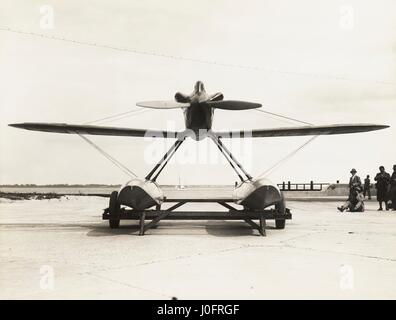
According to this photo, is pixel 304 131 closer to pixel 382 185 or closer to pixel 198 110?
pixel 198 110

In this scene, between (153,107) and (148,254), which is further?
(153,107)

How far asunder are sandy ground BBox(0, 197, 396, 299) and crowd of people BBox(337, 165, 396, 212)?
259 inches

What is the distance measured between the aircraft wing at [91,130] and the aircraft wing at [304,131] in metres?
1.84

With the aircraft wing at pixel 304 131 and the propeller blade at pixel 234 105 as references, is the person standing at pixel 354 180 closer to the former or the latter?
the aircraft wing at pixel 304 131

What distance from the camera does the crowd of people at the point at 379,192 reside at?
16.0 meters

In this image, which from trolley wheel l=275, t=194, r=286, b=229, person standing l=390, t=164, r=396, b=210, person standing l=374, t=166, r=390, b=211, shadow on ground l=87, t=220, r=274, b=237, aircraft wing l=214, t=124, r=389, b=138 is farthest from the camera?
person standing l=374, t=166, r=390, b=211

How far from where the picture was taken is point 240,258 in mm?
6094

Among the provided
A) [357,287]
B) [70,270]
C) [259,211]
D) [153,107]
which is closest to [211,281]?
[357,287]

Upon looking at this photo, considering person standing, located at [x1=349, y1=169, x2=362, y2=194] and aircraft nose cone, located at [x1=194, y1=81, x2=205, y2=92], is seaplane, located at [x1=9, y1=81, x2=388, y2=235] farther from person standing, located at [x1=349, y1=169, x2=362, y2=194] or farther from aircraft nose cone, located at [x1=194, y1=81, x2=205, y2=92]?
person standing, located at [x1=349, y1=169, x2=362, y2=194]

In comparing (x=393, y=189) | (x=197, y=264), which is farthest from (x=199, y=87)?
(x=393, y=189)

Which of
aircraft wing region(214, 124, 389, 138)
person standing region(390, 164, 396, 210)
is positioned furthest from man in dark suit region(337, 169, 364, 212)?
aircraft wing region(214, 124, 389, 138)

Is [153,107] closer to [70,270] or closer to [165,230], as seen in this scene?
[165,230]

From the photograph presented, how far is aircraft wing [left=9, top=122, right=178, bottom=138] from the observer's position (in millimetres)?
10477

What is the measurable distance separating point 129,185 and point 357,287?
20.1 feet
